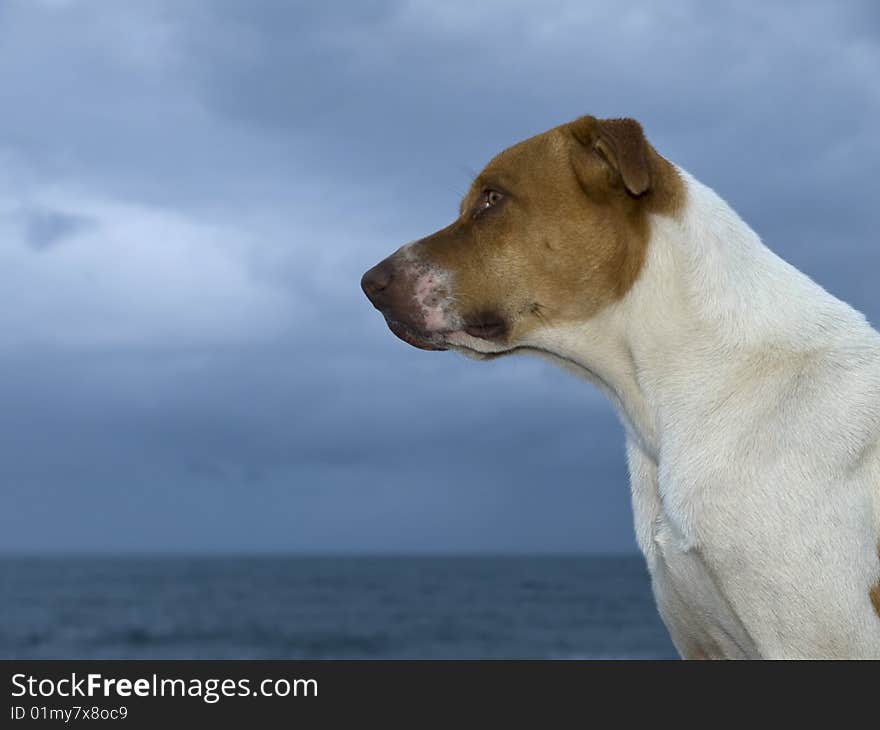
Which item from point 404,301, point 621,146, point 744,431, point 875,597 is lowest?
point 875,597

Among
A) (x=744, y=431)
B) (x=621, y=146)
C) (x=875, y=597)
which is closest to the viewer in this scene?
(x=875, y=597)

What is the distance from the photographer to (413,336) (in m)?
6.32

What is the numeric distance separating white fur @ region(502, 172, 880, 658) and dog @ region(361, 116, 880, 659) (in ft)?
0.03

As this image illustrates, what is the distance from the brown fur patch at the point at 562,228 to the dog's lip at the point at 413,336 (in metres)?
0.29

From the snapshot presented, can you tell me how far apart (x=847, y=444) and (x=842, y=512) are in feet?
1.20

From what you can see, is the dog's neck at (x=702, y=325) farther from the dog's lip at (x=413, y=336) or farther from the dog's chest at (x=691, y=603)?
the dog's lip at (x=413, y=336)

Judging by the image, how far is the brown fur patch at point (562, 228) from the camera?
19.0 feet

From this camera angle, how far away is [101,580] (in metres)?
115

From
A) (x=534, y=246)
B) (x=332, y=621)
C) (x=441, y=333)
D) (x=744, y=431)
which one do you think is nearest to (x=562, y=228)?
(x=534, y=246)

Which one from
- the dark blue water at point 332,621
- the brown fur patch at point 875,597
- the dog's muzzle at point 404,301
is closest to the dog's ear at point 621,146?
the dog's muzzle at point 404,301

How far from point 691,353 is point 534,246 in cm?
110

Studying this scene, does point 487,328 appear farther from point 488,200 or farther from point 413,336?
point 488,200
